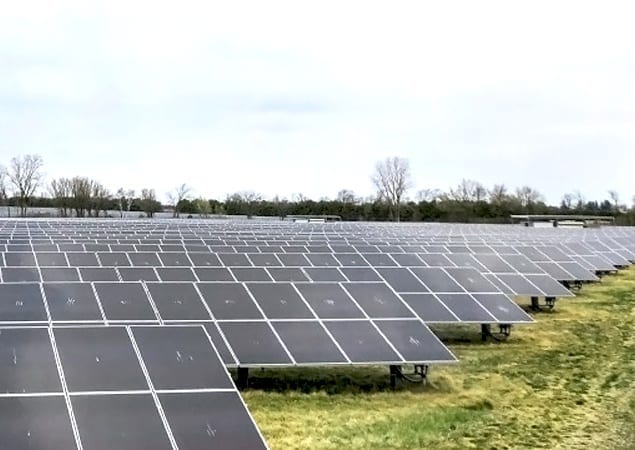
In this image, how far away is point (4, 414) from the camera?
728 centimetres

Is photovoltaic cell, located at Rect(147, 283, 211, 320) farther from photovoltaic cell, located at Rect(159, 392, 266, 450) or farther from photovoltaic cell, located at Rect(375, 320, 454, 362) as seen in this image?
photovoltaic cell, located at Rect(159, 392, 266, 450)

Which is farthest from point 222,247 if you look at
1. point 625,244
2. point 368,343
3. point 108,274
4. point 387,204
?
point 387,204

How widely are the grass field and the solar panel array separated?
29.5 inches

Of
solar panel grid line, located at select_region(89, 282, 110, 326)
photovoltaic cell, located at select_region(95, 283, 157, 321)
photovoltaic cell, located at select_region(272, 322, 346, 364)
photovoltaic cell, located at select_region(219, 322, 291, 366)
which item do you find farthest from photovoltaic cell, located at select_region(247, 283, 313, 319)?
solar panel grid line, located at select_region(89, 282, 110, 326)

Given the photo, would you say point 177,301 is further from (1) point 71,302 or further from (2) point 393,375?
(2) point 393,375

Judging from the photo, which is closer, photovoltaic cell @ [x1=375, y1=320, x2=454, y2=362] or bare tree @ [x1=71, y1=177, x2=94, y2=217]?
photovoltaic cell @ [x1=375, y1=320, x2=454, y2=362]

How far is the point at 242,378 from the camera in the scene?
12.3 metres

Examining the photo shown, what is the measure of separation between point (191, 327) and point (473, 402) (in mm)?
4764

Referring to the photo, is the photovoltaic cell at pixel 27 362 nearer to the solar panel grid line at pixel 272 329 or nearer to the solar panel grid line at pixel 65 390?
the solar panel grid line at pixel 65 390

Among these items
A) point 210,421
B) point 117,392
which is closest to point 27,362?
point 117,392

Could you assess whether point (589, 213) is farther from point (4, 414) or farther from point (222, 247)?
point (4, 414)

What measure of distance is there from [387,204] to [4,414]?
11568 centimetres

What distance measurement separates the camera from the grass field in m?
9.98

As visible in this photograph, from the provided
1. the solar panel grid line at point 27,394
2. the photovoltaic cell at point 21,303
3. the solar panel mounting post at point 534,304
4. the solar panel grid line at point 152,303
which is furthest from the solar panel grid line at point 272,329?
the solar panel mounting post at point 534,304
